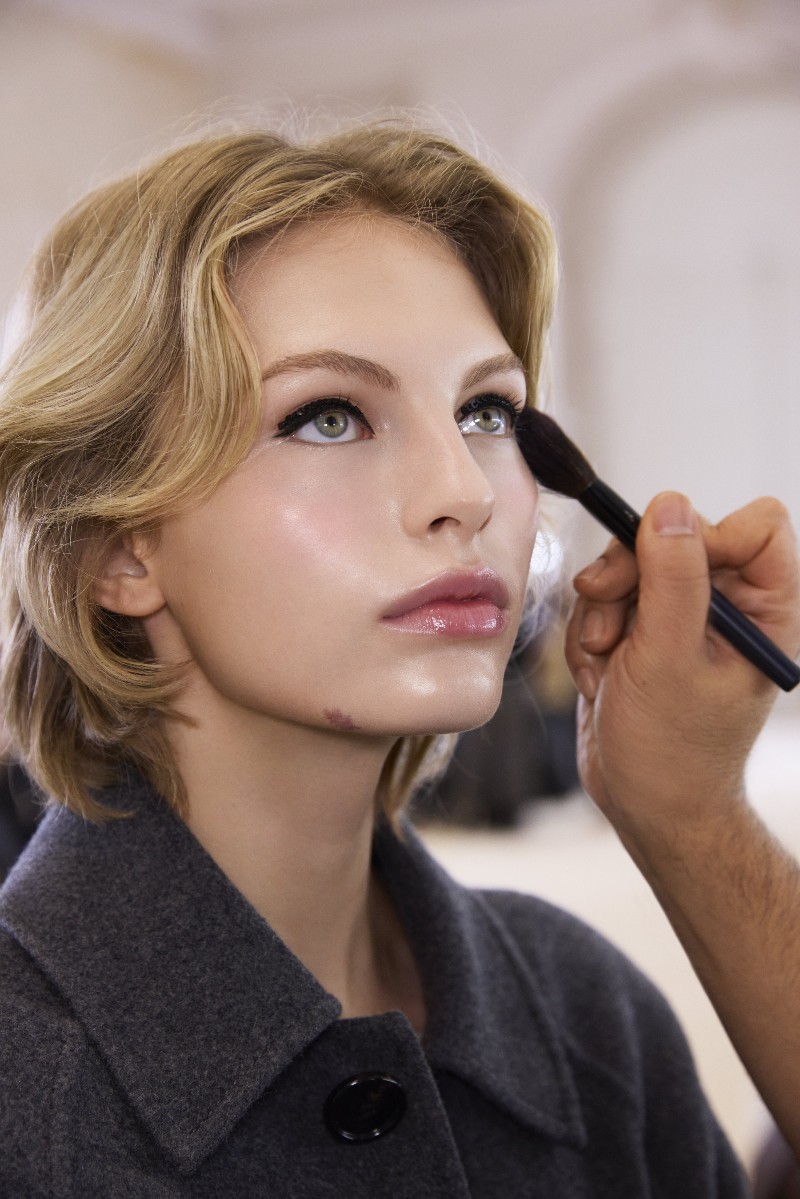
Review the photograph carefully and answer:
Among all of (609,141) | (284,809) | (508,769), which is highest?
(609,141)

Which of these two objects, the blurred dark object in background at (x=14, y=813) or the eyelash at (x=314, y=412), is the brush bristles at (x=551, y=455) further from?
the blurred dark object in background at (x=14, y=813)

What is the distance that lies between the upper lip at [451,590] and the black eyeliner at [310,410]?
0.14 metres

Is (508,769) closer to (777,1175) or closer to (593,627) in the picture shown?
(777,1175)

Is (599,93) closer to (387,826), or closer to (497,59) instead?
(497,59)

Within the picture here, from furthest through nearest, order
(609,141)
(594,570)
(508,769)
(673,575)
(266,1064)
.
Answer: (609,141) < (508,769) < (594,570) < (673,575) < (266,1064)

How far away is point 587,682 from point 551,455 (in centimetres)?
21

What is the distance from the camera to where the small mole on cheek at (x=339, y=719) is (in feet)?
2.77

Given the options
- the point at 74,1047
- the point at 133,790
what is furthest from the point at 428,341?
the point at 74,1047

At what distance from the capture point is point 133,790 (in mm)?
908

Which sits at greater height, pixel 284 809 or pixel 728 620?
pixel 728 620

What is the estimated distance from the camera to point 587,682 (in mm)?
1087

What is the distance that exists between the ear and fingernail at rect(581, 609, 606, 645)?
366mm

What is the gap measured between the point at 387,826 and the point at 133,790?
29 cm

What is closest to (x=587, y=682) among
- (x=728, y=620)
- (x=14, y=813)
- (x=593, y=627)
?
(x=593, y=627)
